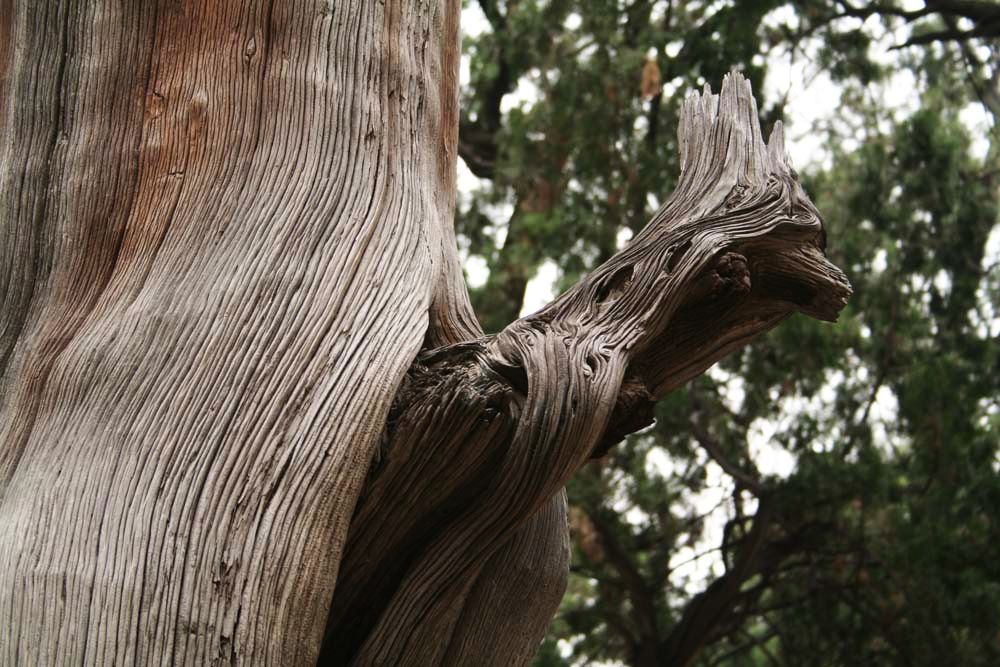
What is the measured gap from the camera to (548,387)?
6.47 ft

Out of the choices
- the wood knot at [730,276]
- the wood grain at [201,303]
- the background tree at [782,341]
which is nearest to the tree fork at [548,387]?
the wood knot at [730,276]

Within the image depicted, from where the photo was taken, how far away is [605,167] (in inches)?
321

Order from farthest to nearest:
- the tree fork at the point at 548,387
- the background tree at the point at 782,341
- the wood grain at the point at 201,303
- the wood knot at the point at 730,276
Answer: the background tree at the point at 782,341
the wood knot at the point at 730,276
the tree fork at the point at 548,387
the wood grain at the point at 201,303

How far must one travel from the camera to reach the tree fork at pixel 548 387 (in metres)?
1.98

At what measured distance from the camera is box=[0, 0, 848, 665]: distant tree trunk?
6.06ft

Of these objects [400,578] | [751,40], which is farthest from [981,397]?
[400,578]

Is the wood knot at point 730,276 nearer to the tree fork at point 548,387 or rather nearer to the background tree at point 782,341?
the tree fork at point 548,387

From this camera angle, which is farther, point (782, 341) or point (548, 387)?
point (782, 341)

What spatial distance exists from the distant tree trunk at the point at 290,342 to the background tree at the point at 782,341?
5474 mm

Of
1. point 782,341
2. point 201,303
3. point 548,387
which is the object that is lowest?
point 548,387

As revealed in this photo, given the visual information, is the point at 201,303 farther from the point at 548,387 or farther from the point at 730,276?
the point at 730,276

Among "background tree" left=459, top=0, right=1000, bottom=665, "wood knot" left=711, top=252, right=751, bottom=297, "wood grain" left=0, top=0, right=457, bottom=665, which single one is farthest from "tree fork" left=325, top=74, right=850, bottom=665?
"background tree" left=459, top=0, right=1000, bottom=665

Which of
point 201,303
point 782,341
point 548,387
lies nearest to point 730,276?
point 548,387

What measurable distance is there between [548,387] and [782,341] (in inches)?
242
